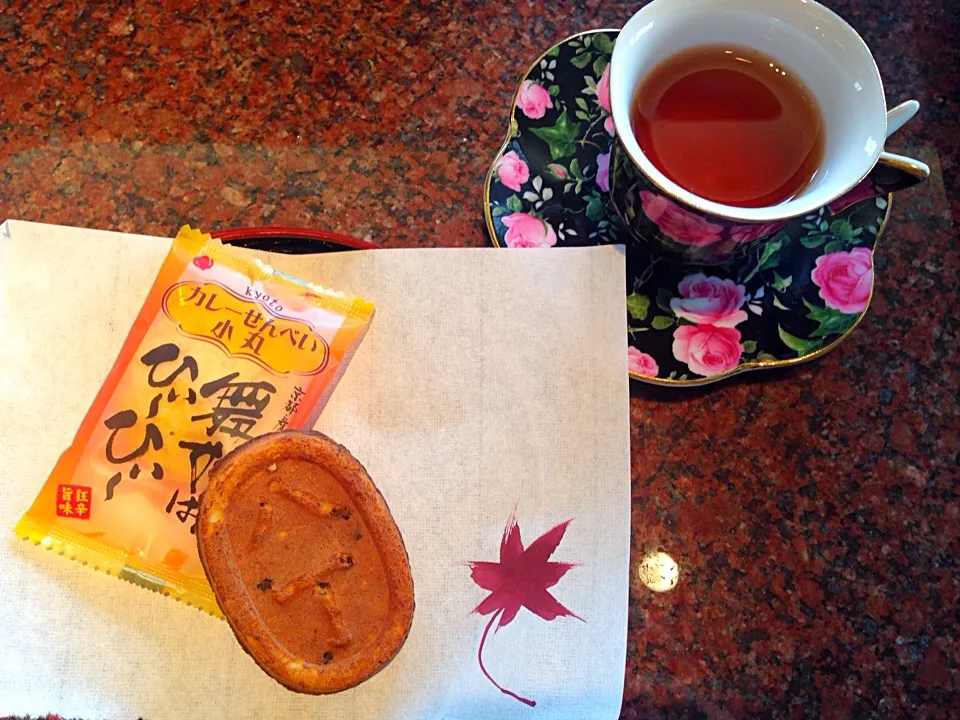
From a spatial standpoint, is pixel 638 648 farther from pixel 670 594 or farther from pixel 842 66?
pixel 842 66

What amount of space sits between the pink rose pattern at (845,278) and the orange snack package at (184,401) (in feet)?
1.37

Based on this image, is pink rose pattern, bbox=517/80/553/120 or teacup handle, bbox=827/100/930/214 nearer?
teacup handle, bbox=827/100/930/214

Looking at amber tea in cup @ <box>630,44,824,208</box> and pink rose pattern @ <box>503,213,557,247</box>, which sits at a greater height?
amber tea in cup @ <box>630,44,824,208</box>

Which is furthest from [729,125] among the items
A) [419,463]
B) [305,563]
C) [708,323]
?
[305,563]

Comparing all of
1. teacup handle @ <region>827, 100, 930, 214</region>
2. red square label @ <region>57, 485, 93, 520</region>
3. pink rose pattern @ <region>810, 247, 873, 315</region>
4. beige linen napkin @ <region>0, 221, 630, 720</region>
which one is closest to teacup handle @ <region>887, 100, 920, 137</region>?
teacup handle @ <region>827, 100, 930, 214</region>

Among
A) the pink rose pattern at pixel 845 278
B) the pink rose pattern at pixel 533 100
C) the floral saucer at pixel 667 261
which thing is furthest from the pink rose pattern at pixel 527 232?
the pink rose pattern at pixel 845 278

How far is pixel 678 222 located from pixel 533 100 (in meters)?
0.21

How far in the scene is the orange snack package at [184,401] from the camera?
2.00 feet

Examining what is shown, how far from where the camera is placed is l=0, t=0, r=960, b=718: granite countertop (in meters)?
0.61

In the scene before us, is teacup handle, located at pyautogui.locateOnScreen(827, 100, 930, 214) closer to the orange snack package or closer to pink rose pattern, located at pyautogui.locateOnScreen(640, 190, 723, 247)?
pink rose pattern, located at pyautogui.locateOnScreen(640, 190, 723, 247)

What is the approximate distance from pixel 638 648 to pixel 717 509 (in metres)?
0.14

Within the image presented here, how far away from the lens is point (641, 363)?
0.63 m

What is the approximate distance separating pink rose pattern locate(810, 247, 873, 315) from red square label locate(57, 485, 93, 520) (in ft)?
2.22

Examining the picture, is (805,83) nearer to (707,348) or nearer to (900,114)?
(900,114)
